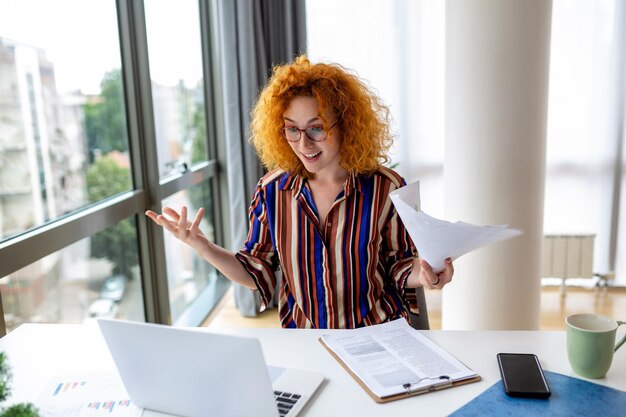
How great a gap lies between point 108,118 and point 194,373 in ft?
5.61

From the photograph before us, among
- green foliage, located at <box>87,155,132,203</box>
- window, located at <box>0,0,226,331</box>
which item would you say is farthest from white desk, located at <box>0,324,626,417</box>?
green foliage, located at <box>87,155,132,203</box>

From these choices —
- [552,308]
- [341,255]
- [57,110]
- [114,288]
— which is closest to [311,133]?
[341,255]

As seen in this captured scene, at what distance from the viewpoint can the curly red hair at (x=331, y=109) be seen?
5.04 ft

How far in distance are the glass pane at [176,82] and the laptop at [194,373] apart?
6.12 feet

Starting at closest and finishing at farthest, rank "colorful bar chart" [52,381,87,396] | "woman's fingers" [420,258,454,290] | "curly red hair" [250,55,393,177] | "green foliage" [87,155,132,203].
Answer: "colorful bar chart" [52,381,87,396] → "woman's fingers" [420,258,454,290] → "curly red hair" [250,55,393,177] → "green foliage" [87,155,132,203]

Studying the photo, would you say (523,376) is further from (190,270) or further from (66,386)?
(190,270)

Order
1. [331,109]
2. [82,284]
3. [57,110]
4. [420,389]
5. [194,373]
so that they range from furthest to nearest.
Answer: [82,284] → [57,110] → [331,109] → [420,389] → [194,373]

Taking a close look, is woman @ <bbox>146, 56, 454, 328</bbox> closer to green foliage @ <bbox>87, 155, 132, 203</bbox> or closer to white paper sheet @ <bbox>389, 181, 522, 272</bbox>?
white paper sheet @ <bbox>389, 181, 522, 272</bbox>

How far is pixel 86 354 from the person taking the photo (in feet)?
4.28

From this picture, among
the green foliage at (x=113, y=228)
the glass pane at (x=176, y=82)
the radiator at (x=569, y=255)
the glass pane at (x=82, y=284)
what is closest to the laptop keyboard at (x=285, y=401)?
the glass pane at (x=82, y=284)

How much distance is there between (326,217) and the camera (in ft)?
5.23

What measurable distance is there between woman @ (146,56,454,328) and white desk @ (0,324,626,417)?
0.25 meters

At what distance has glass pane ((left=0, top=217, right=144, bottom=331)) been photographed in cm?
190

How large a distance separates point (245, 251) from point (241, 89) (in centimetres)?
175
